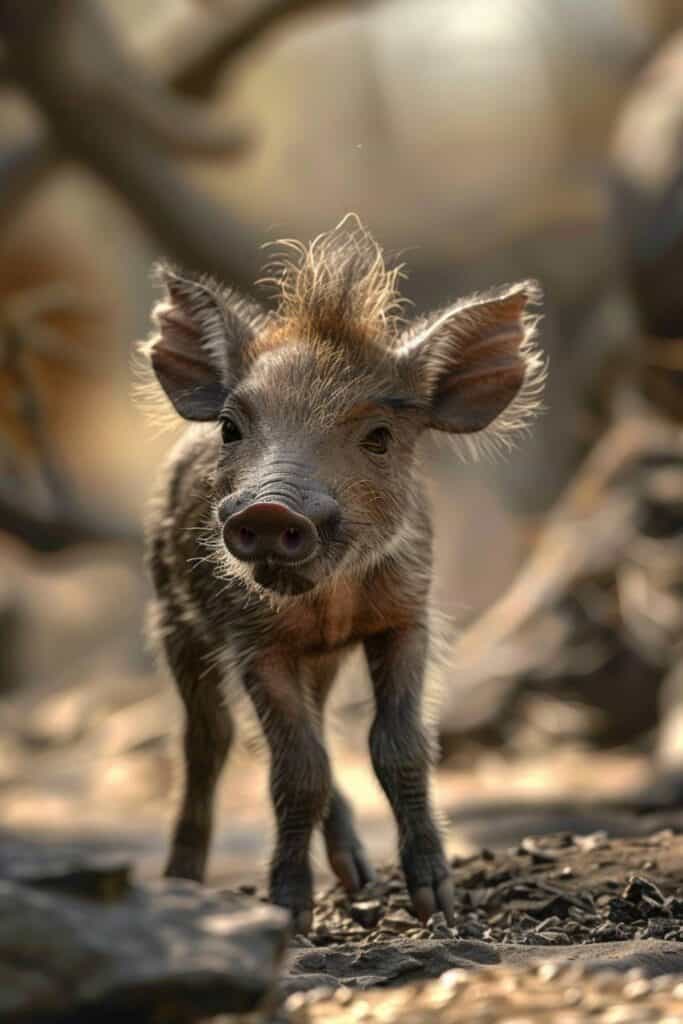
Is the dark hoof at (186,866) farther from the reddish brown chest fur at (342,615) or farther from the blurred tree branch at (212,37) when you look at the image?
the blurred tree branch at (212,37)


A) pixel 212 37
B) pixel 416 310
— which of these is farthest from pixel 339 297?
pixel 212 37

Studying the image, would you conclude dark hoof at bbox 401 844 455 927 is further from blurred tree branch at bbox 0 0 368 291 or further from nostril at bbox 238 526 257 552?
blurred tree branch at bbox 0 0 368 291

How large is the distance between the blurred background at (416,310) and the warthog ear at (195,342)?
4.13 feet

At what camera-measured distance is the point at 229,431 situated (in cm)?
482

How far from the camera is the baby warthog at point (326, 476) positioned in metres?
4.70

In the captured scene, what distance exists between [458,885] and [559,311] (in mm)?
8313

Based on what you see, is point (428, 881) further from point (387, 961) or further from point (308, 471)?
point (308, 471)

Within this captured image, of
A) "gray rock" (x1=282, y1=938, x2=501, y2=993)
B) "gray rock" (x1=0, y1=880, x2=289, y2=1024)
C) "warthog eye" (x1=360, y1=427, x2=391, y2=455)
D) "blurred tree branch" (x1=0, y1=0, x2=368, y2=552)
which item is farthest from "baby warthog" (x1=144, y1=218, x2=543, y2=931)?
"blurred tree branch" (x1=0, y1=0, x2=368, y2=552)

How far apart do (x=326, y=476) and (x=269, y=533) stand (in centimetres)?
40

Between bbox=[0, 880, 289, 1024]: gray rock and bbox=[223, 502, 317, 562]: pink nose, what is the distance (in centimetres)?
136

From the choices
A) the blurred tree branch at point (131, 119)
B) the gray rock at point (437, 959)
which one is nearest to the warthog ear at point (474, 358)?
the gray rock at point (437, 959)

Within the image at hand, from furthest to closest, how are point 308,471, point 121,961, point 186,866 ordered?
1. point 186,866
2. point 308,471
3. point 121,961

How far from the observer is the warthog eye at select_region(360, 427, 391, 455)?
4801mm

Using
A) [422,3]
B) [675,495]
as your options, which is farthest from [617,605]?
[422,3]
